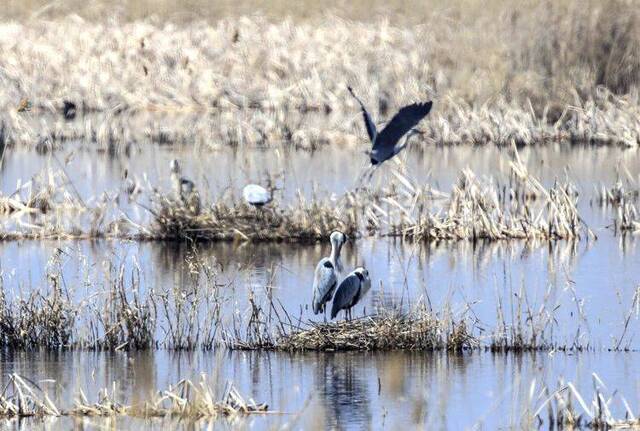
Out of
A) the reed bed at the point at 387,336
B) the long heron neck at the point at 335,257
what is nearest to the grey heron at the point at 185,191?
the long heron neck at the point at 335,257

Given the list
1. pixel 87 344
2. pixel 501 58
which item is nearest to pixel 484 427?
pixel 87 344

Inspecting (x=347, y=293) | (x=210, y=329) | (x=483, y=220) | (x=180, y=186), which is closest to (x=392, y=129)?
(x=347, y=293)

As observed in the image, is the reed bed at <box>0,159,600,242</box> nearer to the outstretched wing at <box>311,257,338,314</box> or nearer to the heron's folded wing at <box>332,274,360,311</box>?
the outstretched wing at <box>311,257,338,314</box>

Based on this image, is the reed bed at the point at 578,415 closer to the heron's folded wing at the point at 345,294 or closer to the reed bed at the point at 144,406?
the reed bed at the point at 144,406

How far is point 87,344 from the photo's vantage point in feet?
35.3

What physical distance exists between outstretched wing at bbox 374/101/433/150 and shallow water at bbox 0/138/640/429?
120 cm

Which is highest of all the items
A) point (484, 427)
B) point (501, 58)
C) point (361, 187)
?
point (501, 58)

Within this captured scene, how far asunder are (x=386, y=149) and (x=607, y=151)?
37.3ft

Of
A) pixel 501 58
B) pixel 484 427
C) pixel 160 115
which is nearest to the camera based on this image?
pixel 484 427

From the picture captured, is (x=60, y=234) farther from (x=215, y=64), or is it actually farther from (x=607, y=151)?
(x=215, y=64)

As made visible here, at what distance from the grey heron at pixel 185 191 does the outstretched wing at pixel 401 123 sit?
3007 mm

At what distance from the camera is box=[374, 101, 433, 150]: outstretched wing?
43.1 feet

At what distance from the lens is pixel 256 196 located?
15.7 metres

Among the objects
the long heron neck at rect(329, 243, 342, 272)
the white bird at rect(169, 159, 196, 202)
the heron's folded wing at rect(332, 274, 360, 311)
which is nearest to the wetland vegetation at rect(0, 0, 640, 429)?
the white bird at rect(169, 159, 196, 202)
